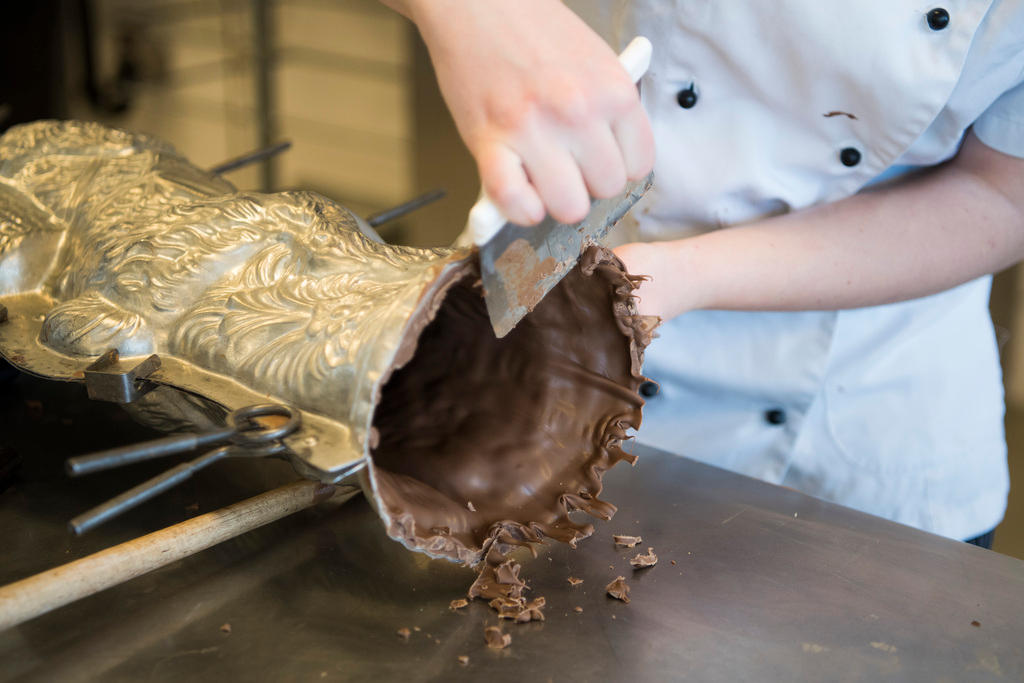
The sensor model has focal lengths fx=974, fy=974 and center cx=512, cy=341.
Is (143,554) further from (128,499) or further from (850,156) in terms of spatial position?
(850,156)

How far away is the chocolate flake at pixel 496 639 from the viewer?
661mm

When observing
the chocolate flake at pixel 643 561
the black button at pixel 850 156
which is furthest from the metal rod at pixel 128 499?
the black button at pixel 850 156

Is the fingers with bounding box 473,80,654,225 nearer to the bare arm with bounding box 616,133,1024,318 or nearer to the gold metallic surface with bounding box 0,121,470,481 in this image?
the gold metallic surface with bounding box 0,121,470,481

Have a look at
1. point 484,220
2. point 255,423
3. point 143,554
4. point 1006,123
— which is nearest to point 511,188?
point 484,220

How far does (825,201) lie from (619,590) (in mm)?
519

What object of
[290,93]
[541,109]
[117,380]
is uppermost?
[541,109]

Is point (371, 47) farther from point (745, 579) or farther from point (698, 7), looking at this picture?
point (745, 579)

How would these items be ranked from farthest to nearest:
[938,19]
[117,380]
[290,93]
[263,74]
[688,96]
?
[290,93] < [263,74] < [688,96] < [938,19] < [117,380]

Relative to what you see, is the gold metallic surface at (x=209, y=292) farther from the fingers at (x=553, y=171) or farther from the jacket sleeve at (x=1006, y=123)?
the jacket sleeve at (x=1006, y=123)

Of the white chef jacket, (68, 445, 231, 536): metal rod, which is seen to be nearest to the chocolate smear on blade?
(68, 445, 231, 536): metal rod

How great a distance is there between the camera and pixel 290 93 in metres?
2.92

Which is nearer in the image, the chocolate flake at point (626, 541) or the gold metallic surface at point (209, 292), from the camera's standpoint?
the gold metallic surface at point (209, 292)

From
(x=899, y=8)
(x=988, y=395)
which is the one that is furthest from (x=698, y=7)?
(x=988, y=395)

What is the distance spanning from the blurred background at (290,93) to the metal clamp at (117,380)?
176 centimetres
